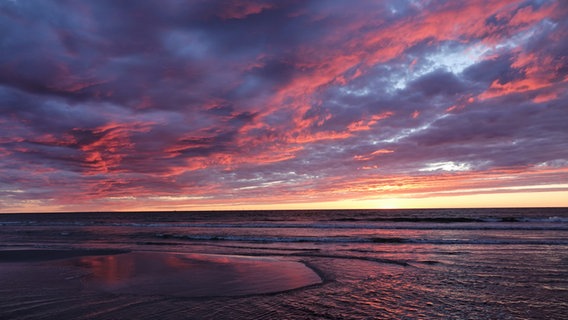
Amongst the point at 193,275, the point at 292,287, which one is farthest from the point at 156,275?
the point at 292,287

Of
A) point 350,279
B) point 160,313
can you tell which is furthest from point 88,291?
point 350,279

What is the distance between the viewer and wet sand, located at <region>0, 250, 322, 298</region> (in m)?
10.2

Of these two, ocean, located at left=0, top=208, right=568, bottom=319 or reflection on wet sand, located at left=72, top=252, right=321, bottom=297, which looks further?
reflection on wet sand, located at left=72, top=252, right=321, bottom=297

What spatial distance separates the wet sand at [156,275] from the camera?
1016 centimetres

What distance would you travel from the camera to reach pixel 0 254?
736 inches

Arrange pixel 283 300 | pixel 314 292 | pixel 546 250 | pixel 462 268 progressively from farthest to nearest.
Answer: pixel 546 250, pixel 462 268, pixel 314 292, pixel 283 300

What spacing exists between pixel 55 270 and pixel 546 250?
24176 millimetres

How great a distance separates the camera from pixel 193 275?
41.1 feet

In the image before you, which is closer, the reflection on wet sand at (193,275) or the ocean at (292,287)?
the ocean at (292,287)

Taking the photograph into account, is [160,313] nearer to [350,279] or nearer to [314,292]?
[314,292]

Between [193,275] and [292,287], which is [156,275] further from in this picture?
[292,287]

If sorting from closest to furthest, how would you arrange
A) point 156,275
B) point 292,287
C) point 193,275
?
point 292,287
point 193,275
point 156,275

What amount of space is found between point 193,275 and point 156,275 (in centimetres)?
144

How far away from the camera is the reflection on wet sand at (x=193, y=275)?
10180 millimetres
